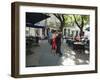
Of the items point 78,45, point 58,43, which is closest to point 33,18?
point 58,43

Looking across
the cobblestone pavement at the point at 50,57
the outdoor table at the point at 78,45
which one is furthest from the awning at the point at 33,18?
the outdoor table at the point at 78,45

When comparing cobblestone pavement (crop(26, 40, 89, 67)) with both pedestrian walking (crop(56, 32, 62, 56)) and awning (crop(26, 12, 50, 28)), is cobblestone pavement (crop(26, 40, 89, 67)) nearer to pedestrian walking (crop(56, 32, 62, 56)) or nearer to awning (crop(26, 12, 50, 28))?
pedestrian walking (crop(56, 32, 62, 56))

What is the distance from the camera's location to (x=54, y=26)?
2211mm

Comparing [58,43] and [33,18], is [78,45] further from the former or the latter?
[33,18]

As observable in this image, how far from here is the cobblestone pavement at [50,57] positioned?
2.15m

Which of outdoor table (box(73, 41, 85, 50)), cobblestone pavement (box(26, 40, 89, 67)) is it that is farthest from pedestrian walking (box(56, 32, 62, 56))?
outdoor table (box(73, 41, 85, 50))

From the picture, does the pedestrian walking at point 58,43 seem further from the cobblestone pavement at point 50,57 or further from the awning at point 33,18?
the awning at point 33,18

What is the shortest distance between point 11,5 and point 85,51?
842 mm

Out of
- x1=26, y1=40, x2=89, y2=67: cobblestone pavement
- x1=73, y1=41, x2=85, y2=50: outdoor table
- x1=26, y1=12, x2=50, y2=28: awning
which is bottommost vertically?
x1=26, y1=40, x2=89, y2=67: cobblestone pavement

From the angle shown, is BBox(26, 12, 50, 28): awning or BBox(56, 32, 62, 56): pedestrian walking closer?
BBox(26, 12, 50, 28): awning

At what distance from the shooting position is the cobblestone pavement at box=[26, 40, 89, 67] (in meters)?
2.15

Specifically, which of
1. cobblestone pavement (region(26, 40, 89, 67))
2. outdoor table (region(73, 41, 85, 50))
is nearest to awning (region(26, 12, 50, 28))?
cobblestone pavement (region(26, 40, 89, 67))

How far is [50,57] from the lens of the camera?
7.23ft

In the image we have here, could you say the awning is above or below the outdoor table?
above
